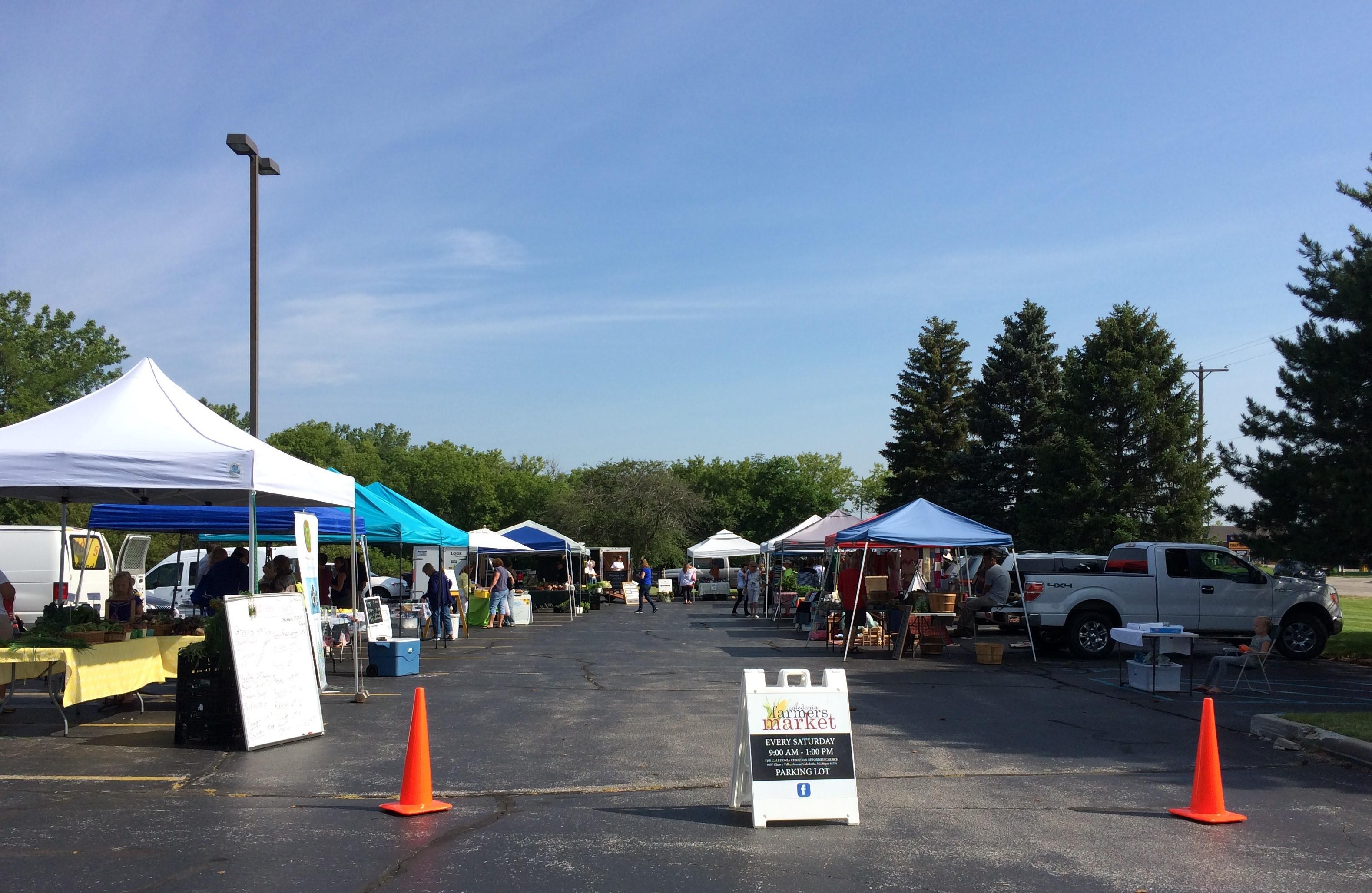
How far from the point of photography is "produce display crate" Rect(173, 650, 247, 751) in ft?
30.3

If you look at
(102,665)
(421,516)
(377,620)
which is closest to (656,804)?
(102,665)

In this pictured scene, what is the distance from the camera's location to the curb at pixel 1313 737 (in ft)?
29.2

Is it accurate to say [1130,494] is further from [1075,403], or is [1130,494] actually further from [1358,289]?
[1358,289]

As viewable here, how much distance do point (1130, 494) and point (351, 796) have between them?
31.0m

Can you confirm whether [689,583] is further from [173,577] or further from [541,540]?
[173,577]

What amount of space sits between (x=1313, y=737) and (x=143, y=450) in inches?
426

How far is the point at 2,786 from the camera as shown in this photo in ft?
25.3

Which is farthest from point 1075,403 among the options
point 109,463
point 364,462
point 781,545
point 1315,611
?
point 364,462

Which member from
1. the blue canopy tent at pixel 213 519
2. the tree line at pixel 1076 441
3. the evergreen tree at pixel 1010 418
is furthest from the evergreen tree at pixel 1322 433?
the evergreen tree at pixel 1010 418

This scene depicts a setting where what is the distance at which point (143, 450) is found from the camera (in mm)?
10164

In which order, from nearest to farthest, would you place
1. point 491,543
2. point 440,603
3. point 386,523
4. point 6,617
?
point 6,617 < point 386,523 < point 440,603 < point 491,543

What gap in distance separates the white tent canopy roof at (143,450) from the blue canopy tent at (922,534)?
9428 mm

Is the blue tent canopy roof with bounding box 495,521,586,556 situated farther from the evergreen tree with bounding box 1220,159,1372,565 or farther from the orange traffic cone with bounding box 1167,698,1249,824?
the orange traffic cone with bounding box 1167,698,1249,824

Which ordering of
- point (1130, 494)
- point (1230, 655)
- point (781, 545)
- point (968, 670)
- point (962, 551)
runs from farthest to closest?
point (1130, 494) → point (781, 545) → point (962, 551) → point (968, 670) → point (1230, 655)
